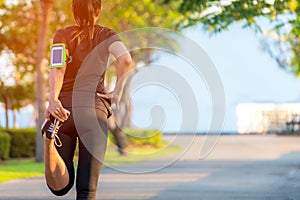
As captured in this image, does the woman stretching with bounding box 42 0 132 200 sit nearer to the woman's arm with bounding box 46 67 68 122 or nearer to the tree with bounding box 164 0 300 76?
the woman's arm with bounding box 46 67 68 122

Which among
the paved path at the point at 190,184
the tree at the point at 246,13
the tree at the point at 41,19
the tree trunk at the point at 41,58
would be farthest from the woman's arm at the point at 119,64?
the tree at the point at 41,19

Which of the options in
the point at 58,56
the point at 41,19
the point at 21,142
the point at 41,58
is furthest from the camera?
the point at 41,19

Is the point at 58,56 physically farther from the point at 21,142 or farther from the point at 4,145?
the point at 21,142

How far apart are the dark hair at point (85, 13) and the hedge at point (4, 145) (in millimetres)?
24136

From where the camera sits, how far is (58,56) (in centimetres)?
553

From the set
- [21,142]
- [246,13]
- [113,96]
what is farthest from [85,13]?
[21,142]

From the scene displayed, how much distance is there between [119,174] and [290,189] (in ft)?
20.4

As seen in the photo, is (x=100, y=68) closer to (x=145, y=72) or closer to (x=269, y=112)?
(x=145, y=72)

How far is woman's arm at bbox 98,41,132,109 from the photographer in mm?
5809

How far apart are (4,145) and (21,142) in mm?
2141

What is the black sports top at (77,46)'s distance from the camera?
5754 mm

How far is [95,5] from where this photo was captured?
5898 mm

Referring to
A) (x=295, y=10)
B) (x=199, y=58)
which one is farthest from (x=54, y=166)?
(x=295, y=10)

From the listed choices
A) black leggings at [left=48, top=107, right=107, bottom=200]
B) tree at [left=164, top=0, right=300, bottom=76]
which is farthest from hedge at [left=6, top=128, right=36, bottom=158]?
black leggings at [left=48, top=107, right=107, bottom=200]
